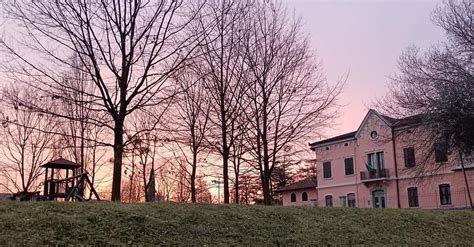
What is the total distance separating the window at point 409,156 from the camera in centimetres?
3791

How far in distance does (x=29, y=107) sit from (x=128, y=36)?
2949 mm

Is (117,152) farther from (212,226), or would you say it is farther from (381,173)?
(381,173)

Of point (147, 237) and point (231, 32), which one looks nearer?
point (147, 237)

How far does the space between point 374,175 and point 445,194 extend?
6159 millimetres

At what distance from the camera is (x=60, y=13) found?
1148cm

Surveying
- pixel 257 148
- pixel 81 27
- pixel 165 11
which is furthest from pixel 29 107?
pixel 257 148

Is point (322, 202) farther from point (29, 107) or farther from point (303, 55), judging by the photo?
point (29, 107)

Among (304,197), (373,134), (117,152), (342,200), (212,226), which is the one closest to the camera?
(212,226)

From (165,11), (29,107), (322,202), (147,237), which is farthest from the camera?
(322,202)

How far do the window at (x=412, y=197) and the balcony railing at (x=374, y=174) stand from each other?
235cm

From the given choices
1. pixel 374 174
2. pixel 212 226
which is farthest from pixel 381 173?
pixel 212 226

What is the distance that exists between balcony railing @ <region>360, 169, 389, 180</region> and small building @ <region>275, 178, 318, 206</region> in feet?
25.7

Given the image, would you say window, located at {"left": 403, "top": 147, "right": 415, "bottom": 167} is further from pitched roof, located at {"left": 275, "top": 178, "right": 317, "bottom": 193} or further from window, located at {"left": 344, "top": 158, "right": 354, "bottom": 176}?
pitched roof, located at {"left": 275, "top": 178, "right": 317, "bottom": 193}

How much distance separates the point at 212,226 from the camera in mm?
8961
